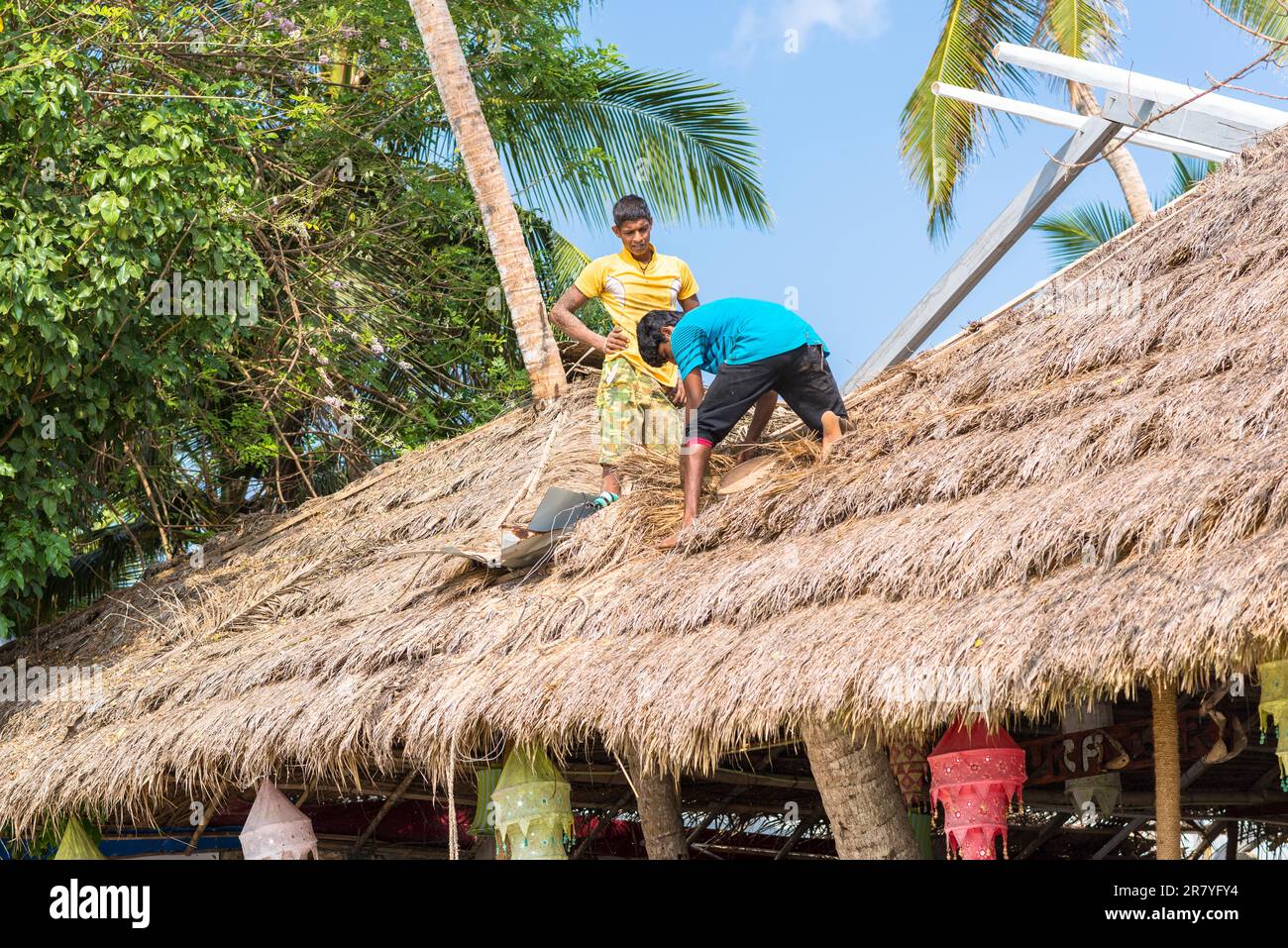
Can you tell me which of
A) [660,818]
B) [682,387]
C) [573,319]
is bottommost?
[660,818]

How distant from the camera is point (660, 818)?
249 inches

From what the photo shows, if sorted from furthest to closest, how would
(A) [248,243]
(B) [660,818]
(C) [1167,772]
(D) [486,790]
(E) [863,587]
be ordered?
(A) [248,243] → (D) [486,790] → (B) [660,818] → (E) [863,587] → (C) [1167,772]

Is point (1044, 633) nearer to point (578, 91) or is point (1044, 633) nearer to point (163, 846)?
point (163, 846)

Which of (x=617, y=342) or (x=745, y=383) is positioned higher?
(x=617, y=342)

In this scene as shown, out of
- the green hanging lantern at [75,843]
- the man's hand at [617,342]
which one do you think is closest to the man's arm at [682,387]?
the man's hand at [617,342]

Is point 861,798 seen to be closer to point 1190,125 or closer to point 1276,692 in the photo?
point 1276,692

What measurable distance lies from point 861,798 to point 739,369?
1.71 m

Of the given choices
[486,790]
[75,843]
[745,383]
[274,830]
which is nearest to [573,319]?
[745,383]

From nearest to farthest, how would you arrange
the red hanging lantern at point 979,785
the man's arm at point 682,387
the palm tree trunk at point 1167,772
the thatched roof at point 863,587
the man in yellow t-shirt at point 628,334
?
the thatched roof at point 863,587
the palm tree trunk at point 1167,772
the red hanging lantern at point 979,785
the man's arm at point 682,387
the man in yellow t-shirt at point 628,334

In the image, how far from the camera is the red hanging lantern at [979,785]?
4.94 m

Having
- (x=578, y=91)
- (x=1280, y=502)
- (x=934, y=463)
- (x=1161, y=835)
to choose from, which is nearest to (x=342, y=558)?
(x=934, y=463)

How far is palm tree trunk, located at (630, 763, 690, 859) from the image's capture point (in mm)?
6293

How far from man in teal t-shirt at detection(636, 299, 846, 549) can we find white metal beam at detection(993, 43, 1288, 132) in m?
2.12

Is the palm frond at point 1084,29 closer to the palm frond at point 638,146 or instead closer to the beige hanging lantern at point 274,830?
the palm frond at point 638,146
